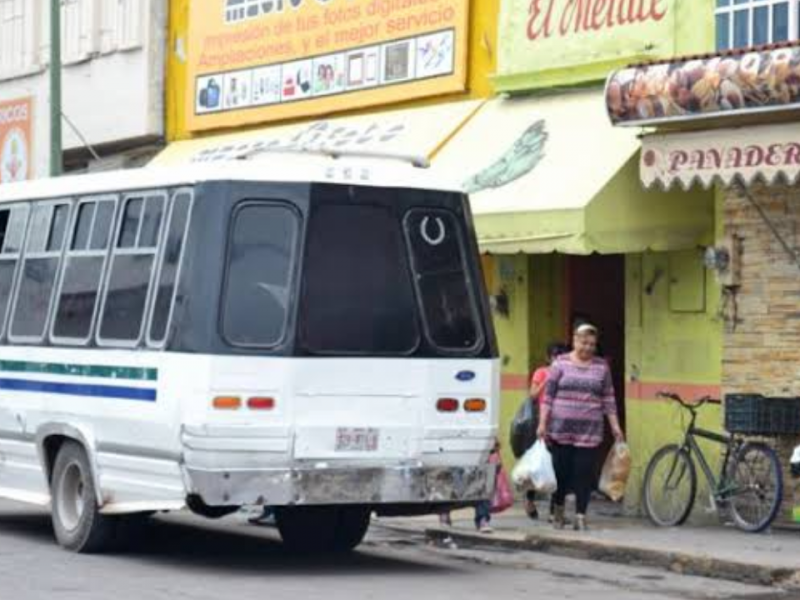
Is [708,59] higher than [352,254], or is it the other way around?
[708,59]

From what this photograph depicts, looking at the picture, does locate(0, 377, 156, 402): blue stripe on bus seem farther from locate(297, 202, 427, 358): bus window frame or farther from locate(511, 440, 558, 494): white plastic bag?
locate(511, 440, 558, 494): white plastic bag

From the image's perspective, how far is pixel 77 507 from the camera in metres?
15.4

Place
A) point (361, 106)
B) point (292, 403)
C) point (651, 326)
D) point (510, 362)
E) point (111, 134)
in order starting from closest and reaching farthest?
point (292, 403) < point (651, 326) < point (510, 362) < point (361, 106) < point (111, 134)

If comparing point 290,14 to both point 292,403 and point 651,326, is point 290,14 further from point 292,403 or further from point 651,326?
point 292,403

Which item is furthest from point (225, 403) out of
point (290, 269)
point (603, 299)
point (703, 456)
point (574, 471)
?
point (603, 299)

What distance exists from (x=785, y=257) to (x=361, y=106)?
23.1 feet

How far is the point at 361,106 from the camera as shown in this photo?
2328 centimetres

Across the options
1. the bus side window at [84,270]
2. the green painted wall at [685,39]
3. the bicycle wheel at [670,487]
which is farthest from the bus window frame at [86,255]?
the green painted wall at [685,39]

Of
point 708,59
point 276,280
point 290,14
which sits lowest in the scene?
point 276,280

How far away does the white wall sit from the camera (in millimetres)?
27562

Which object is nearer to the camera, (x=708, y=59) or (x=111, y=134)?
(x=708, y=59)

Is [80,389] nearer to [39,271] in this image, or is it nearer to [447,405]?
Answer: [39,271]

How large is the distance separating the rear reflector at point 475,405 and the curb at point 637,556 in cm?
190

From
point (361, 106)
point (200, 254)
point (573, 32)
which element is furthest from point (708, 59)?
point (361, 106)
